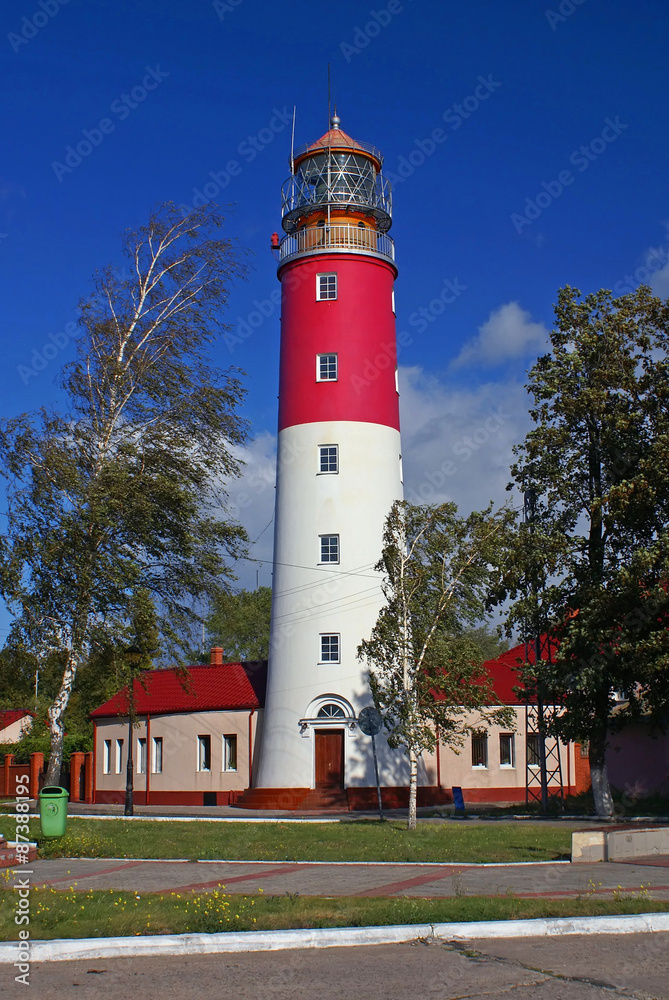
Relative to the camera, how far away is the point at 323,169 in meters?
35.0

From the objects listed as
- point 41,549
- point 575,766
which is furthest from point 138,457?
point 575,766

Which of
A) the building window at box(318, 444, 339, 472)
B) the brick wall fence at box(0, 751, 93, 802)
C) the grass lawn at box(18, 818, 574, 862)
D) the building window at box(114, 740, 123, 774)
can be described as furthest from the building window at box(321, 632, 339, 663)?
the brick wall fence at box(0, 751, 93, 802)

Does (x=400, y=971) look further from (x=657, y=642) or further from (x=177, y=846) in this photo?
(x=657, y=642)

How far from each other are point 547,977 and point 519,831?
43.2 feet

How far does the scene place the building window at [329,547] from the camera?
32.9 meters

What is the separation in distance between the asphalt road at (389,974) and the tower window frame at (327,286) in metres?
27.9

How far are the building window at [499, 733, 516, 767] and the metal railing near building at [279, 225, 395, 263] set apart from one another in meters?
18.7

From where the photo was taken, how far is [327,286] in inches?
1368

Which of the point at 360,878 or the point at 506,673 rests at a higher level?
the point at 506,673

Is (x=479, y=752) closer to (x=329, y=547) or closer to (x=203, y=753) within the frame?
(x=203, y=753)

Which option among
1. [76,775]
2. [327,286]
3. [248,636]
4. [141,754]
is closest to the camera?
[327,286]

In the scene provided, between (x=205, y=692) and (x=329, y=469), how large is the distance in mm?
11226

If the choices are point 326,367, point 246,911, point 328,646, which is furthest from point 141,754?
point 246,911

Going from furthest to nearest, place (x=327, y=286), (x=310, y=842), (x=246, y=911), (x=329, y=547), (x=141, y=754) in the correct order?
(x=141, y=754)
(x=327, y=286)
(x=329, y=547)
(x=310, y=842)
(x=246, y=911)
